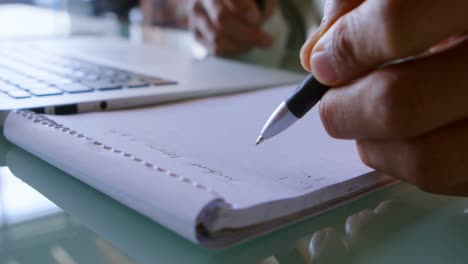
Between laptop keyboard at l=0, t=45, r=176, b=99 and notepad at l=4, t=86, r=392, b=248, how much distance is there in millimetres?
68

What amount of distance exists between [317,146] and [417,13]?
0.15 m

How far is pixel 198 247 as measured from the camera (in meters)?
0.27

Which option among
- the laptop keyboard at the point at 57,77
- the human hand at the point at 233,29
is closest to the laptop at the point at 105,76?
the laptop keyboard at the point at 57,77

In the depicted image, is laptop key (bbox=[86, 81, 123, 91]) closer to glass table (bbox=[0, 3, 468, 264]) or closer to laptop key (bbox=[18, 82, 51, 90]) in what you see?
laptop key (bbox=[18, 82, 51, 90])

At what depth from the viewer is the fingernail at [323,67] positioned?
30cm

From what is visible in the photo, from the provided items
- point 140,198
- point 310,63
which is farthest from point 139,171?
point 310,63

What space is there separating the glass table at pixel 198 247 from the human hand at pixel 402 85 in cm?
3

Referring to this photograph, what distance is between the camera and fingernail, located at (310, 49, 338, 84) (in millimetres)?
302

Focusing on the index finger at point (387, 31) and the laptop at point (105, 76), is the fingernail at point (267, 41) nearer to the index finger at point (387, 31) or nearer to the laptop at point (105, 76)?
the laptop at point (105, 76)

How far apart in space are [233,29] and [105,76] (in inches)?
17.1

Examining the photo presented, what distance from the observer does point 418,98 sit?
277mm

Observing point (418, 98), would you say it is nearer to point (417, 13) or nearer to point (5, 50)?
point (417, 13)

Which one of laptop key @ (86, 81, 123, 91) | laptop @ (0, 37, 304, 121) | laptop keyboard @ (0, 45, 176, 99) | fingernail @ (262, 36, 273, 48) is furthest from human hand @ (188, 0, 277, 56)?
laptop key @ (86, 81, 123, 91)

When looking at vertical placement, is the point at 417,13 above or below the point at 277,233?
above
